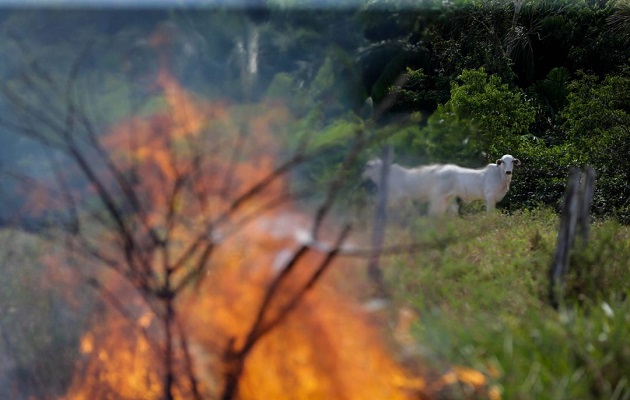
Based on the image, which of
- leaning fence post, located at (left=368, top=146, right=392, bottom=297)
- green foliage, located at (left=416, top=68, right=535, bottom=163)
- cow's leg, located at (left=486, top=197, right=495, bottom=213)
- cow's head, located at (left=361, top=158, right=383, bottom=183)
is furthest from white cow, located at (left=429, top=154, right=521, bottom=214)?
leaning fence post, located at (left=368, top=146, right=392, bottom=297)

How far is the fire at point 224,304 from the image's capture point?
5320 millimetres

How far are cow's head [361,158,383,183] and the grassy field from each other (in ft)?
1.45

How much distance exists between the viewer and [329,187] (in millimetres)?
5512

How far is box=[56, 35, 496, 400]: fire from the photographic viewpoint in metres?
5.32

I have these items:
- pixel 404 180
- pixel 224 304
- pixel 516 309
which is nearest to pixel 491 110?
pixel 404 180

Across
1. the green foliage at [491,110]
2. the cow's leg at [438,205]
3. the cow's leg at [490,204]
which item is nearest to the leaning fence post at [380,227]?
the cow's leg at [438,205]

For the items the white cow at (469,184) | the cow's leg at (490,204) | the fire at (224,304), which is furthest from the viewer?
the cow's leg at (490,204)

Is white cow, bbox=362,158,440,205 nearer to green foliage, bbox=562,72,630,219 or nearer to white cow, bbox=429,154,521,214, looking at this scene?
white cow, bbox=429,154,521,214

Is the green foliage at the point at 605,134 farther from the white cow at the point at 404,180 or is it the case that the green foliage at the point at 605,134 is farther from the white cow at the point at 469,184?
the white cow at the point at 404,180

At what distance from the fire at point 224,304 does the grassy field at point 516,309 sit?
15.2 inches

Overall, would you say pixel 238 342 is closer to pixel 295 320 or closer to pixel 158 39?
pixel 295 320

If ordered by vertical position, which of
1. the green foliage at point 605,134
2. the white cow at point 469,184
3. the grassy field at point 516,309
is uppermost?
the grassy field at point 516,309

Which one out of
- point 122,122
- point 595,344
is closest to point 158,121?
point 122,122

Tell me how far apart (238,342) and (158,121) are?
1.57 metres
